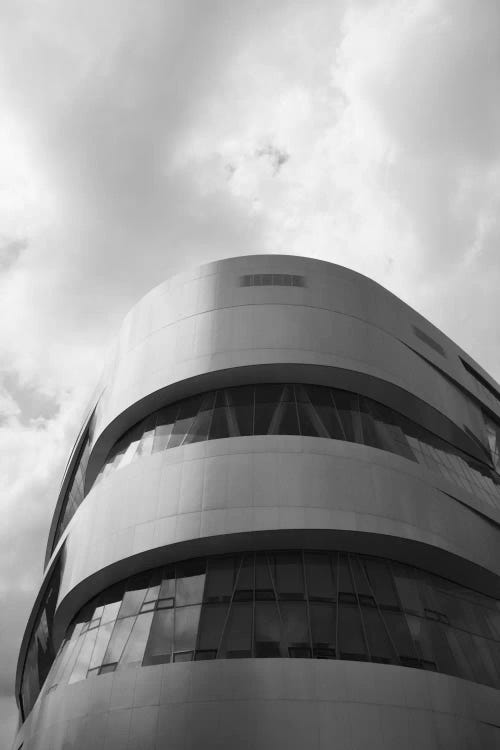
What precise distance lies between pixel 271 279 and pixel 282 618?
550 inches

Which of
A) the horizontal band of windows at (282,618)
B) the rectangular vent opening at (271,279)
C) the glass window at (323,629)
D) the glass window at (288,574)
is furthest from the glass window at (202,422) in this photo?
the glass window at (323,629)

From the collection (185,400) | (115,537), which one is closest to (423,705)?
(115,537)

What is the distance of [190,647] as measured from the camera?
1892 centimetres

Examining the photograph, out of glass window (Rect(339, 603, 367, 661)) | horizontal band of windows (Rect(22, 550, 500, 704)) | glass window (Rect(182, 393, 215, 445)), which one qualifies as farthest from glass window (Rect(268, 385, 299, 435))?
glass window (Rect(339, 603, 367, 661))

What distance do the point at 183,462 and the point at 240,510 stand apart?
296 centimetres

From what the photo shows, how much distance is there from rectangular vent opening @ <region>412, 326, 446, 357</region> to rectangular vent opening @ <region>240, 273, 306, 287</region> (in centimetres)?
665

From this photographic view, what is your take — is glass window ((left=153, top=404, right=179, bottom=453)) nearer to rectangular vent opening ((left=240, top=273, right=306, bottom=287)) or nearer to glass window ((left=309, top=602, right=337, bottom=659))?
rectangular vent opening ((left=240, top=273, right=306, bottom=287))

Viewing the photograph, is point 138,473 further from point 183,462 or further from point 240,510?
point 240,510

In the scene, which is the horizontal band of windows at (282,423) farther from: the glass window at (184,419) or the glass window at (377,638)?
the glass window at (377,638)

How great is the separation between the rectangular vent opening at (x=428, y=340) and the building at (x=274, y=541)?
1017 millimetres

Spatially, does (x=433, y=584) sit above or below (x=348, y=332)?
below

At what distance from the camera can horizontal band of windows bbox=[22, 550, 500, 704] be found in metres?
19.0

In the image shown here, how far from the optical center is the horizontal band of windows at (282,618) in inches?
749

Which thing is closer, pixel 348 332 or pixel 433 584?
pixel 433 584
